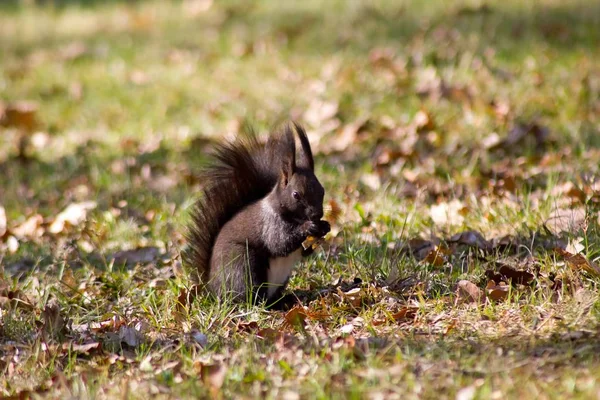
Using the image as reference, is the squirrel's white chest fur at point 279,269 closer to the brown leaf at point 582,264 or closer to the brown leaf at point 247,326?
the brown leaf at point 247,326

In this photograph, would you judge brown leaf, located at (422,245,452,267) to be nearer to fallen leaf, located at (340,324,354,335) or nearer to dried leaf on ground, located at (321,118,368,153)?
fallen leaf, located at (340,324,354,335)

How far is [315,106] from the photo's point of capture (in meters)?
6.38

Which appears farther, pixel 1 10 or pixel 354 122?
pixel 1 10

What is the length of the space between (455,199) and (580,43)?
8.95ft

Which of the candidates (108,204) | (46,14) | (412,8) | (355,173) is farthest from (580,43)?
(46,14)

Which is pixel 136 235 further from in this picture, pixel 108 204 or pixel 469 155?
pixel 469 155

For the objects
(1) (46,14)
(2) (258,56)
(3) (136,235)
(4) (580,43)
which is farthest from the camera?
(1) (46,14)

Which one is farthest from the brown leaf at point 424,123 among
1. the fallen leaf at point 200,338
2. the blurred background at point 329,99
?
the fallen leaf at point 200,338

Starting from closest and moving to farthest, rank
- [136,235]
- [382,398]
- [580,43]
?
[382,398] → [136,235] → [580,43]

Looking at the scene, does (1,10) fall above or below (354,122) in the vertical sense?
above

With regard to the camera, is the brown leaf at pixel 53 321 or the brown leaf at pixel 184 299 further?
the brown leaf at pixel 184 299

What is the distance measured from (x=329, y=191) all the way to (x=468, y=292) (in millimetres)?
1832

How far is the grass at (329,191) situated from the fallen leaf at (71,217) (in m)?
0.06

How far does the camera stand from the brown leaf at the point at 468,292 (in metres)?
3.27
